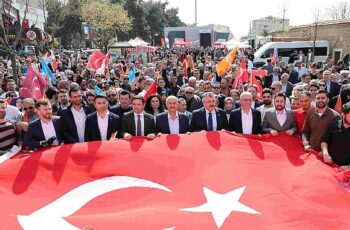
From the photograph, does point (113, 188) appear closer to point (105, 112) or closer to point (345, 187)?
point (105, 112)

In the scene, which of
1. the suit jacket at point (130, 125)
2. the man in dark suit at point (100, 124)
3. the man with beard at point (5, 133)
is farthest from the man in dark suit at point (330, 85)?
the man with beard at point (5, 133)

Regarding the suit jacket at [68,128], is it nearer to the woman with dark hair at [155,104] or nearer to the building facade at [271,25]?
A: the woman with dark hair at [155,104]

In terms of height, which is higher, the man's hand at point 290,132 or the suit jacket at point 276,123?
the suit jacket at point 276,123

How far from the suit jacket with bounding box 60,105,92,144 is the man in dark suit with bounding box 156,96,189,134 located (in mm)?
1270

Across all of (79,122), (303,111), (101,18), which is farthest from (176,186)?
(101,18)

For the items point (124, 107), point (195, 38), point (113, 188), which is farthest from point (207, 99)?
point (195, 38)

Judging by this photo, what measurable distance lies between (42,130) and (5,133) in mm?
508

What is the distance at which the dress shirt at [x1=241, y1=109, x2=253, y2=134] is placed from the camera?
642 cm

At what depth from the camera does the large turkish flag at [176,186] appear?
439 cm

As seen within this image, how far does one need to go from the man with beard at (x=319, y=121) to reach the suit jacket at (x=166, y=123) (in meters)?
1.82

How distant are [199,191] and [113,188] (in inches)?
41.7

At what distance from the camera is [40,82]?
908 cm

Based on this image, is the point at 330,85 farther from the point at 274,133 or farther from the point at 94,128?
the point at 94,128

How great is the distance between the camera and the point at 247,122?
642 cm
